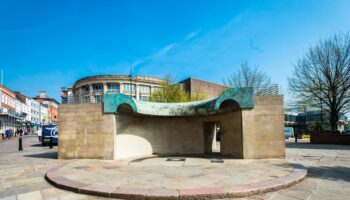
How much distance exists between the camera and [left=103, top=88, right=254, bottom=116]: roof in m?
11.6

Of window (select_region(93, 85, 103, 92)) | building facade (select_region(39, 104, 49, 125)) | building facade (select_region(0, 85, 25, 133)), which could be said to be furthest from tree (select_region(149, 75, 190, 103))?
building facade (select_region(39, 104, 49, 125))

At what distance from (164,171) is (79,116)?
5794mm

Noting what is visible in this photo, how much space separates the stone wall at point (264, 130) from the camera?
37.8ft

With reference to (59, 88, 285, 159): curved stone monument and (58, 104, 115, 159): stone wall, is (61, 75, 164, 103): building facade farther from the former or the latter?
(58, 104, 115, 159): stone wall

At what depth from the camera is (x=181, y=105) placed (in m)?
14.4

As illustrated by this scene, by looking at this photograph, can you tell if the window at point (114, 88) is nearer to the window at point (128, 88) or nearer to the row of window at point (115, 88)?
the row of window at point (115, 88)

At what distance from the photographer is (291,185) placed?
6875 millimetres

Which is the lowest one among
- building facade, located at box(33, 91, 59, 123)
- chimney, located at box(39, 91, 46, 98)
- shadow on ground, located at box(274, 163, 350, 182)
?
shadow on ground, located at box(274, 163, 350, 182)

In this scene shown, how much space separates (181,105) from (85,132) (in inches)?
203

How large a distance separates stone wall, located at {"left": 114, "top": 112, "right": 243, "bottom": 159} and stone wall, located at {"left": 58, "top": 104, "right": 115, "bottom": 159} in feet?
1.91

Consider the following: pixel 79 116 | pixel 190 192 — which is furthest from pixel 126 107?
pixel 190 192

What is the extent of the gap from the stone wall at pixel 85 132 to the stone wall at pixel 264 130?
6.08 metres

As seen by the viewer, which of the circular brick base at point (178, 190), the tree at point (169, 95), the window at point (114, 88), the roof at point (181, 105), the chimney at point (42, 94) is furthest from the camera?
the chimney at point (42, 94)

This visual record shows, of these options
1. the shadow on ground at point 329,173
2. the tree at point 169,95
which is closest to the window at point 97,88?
the tree at point 169,95
